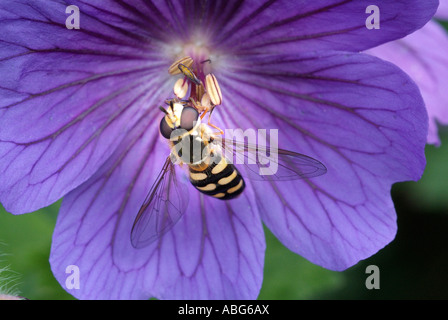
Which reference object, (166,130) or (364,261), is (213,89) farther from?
(364,261)

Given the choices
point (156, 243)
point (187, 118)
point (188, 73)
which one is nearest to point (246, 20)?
point (188, 73)

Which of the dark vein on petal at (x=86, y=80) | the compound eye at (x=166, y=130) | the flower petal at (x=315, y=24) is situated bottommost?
the compound eye at (x=166, y=130)

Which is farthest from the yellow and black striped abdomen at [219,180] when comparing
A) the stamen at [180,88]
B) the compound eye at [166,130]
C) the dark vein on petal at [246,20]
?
the dark vein on petal at [246,20]

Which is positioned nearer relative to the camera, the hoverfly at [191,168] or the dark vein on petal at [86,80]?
the dark vein on petal at [86,80]

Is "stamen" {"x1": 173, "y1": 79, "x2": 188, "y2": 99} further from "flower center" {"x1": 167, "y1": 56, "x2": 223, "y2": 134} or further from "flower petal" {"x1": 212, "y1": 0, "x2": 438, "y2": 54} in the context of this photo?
"flower petal" {"x1": 212, "y1": 0, "x2": 438, "y2": 54}

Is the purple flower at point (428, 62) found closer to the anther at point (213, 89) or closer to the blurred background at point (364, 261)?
the blurred background at point (364, 261)

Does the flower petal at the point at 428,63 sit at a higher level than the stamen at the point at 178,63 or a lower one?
higher
